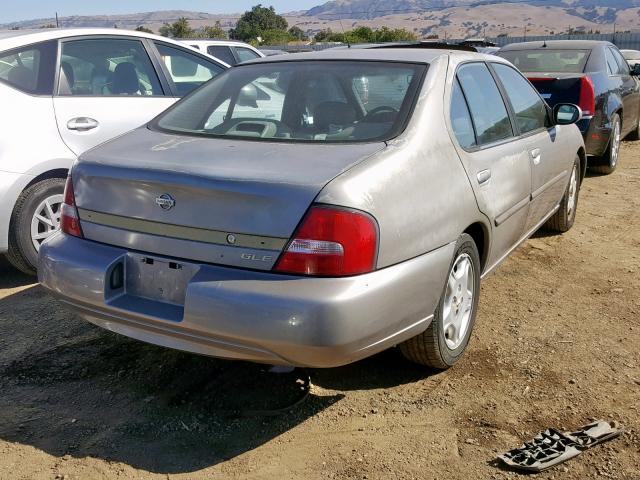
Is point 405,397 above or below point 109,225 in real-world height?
below

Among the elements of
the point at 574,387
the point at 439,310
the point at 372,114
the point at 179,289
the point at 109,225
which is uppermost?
the point at 372,114

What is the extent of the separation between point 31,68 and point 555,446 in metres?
4.19

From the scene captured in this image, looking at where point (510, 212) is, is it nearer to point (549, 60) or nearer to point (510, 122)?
point (510, 122)

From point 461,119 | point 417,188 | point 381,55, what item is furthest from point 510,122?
point 417,188

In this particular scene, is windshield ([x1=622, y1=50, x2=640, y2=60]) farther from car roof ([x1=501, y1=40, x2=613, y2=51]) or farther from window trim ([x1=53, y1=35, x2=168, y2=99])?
window trim ([x1=53, y1=35, x2=168, y2=99])

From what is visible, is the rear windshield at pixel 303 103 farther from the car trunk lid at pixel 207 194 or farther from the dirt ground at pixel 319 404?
the dirt ground at pixel 319 404

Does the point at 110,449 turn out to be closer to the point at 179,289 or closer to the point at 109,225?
the point at 179,289

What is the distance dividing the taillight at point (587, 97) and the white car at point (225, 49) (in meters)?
5.20

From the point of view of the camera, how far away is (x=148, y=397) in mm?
3297

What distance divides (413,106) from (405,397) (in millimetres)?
1353

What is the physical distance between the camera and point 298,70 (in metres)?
3.81

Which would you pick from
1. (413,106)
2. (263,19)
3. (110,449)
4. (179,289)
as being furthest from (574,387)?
(263,19)

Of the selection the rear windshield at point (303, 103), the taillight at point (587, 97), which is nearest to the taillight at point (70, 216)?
the rear windshield at point (303, 103)

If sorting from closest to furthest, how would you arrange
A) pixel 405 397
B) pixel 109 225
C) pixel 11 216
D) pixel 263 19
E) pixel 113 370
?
pixel 109 225 → pixel 405 397 → pixel 113 370 → pixel 11 216 → pixel 263 19
